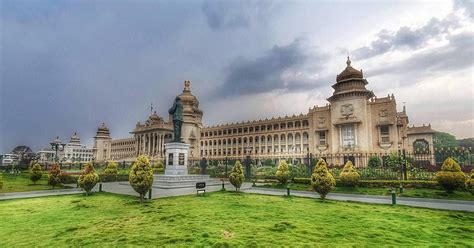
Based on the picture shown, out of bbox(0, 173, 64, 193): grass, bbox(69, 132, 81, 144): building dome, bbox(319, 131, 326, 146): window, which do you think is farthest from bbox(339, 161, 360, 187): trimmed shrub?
bbox(69, 132, 81, 144): building dome

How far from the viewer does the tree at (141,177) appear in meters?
12.6

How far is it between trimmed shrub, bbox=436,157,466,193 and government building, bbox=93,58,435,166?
21.3 meters

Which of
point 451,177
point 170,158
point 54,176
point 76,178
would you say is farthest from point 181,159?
point 451,177

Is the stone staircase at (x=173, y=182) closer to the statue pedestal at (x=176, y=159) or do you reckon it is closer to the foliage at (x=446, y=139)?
the statue pedestal at (x=176, y=159)

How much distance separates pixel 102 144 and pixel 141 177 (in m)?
97.6

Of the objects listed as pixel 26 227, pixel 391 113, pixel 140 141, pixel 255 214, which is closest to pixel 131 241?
pixel 26 227

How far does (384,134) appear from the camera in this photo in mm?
47000

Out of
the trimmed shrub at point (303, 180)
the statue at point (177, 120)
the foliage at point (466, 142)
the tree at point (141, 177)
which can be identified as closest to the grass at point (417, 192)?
the trimmed shrub at point (303, 180)

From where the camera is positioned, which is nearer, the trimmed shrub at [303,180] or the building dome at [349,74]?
the trimmed shrub at [303,180]

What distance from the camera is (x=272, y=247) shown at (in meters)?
6.09

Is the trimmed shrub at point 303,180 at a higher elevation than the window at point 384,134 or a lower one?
lower

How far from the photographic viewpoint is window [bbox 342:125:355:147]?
1929 inches

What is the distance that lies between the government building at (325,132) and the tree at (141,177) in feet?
93.5

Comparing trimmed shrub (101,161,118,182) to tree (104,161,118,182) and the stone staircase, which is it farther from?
the stone staircase
